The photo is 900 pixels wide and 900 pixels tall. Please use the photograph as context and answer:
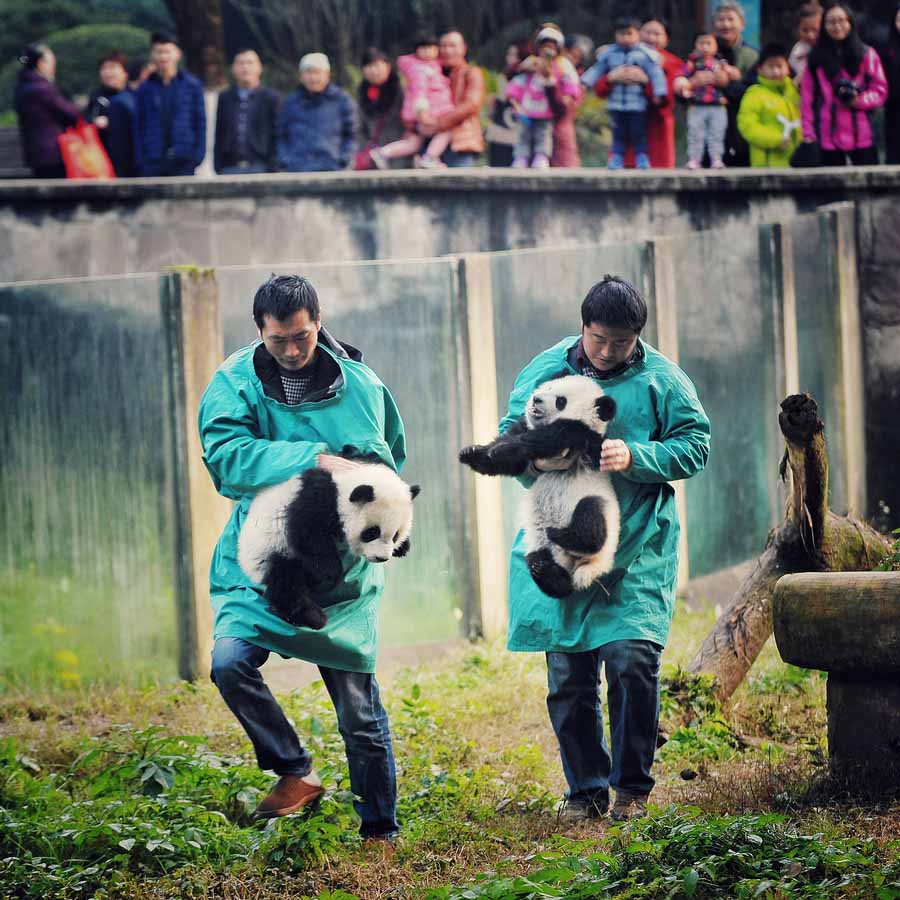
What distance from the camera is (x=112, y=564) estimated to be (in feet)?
24.7

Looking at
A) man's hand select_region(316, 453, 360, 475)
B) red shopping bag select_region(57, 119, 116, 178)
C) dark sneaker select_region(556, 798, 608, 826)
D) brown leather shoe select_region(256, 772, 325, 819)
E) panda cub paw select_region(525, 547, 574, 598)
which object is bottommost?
dark sneaker select_region(556, 798, 608, 826)

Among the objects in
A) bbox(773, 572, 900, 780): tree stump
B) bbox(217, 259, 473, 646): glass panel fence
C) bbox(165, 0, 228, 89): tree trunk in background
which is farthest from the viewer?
bbox(165, 0, 228, 89): tree trunk in background

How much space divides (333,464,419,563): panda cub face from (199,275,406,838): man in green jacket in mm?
91

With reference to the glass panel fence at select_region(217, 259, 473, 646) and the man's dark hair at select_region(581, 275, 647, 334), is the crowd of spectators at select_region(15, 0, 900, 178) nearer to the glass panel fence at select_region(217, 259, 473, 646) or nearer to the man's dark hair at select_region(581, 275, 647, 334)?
the glass panel fence at select_region(217, 259, 473, 646)

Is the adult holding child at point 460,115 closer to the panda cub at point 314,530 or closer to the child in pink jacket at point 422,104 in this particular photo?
the child in pink jacket at point 422,104

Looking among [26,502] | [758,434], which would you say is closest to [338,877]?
[26,502]

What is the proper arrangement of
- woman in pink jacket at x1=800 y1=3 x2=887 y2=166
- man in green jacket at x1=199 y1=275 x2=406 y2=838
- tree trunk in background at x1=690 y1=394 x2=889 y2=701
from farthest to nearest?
woman in pink jacket at x1=800 y1=3 x2=887 y2=166 → tree trunk in background at x1=690 y1=394 x2=889 y2=701 → man in green jacket at x1=199 y1=275 x2=406 y2=838

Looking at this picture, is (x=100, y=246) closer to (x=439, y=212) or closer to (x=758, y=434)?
(x=439, y=212)

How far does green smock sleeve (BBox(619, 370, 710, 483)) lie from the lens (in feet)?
17.0

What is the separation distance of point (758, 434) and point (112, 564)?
14.2 feet

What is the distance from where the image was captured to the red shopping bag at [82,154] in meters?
12.4

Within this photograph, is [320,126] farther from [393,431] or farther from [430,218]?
[393,431]

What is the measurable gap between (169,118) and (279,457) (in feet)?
27.0

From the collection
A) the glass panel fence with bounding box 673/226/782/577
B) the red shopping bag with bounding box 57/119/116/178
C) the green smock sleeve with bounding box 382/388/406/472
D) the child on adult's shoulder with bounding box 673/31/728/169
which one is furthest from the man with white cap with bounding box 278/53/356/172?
the green smock sleeve with bounding box 382/388/406/472
